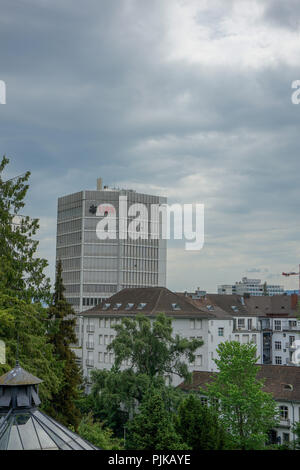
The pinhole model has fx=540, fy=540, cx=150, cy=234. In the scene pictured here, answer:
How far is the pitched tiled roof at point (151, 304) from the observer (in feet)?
222

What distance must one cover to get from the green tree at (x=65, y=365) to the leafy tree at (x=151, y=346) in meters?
7.79

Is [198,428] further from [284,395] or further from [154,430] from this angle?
[284,395]

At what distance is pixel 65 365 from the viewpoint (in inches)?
1551

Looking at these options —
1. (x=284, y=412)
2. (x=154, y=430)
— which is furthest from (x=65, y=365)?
(x=284, y=412)

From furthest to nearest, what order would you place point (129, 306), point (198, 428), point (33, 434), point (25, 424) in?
point (129, 306) → point (198, 428) → point (25, 424) → point (33, 434)

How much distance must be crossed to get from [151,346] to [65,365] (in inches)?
460

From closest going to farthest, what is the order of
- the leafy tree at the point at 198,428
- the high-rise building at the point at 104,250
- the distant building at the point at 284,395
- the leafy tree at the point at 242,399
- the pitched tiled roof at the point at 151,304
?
the leafy tree at the point at 198,428, the leafy tree at the point at 242,399, the distant building at the point at 284,395, the pitched tiled roof at the point at 151,304, the high-rise building at the point at 104,250

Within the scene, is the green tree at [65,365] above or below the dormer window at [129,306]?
below

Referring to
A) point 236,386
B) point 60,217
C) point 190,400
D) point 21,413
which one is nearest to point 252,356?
point 236,386

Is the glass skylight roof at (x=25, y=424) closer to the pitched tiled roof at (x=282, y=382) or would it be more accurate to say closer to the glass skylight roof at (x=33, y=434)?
the glass skylight roof at (x=33, y=434)

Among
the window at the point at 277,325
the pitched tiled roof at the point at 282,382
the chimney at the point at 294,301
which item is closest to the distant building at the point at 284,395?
the pitched tiled roof at the point at 282,382

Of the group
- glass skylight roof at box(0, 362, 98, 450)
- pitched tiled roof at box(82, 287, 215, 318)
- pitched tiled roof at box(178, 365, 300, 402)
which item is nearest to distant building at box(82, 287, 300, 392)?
pitched tiled roof at box(82, 287, 215, 318)

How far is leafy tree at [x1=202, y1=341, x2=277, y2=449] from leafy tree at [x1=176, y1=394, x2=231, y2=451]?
22.1ft
